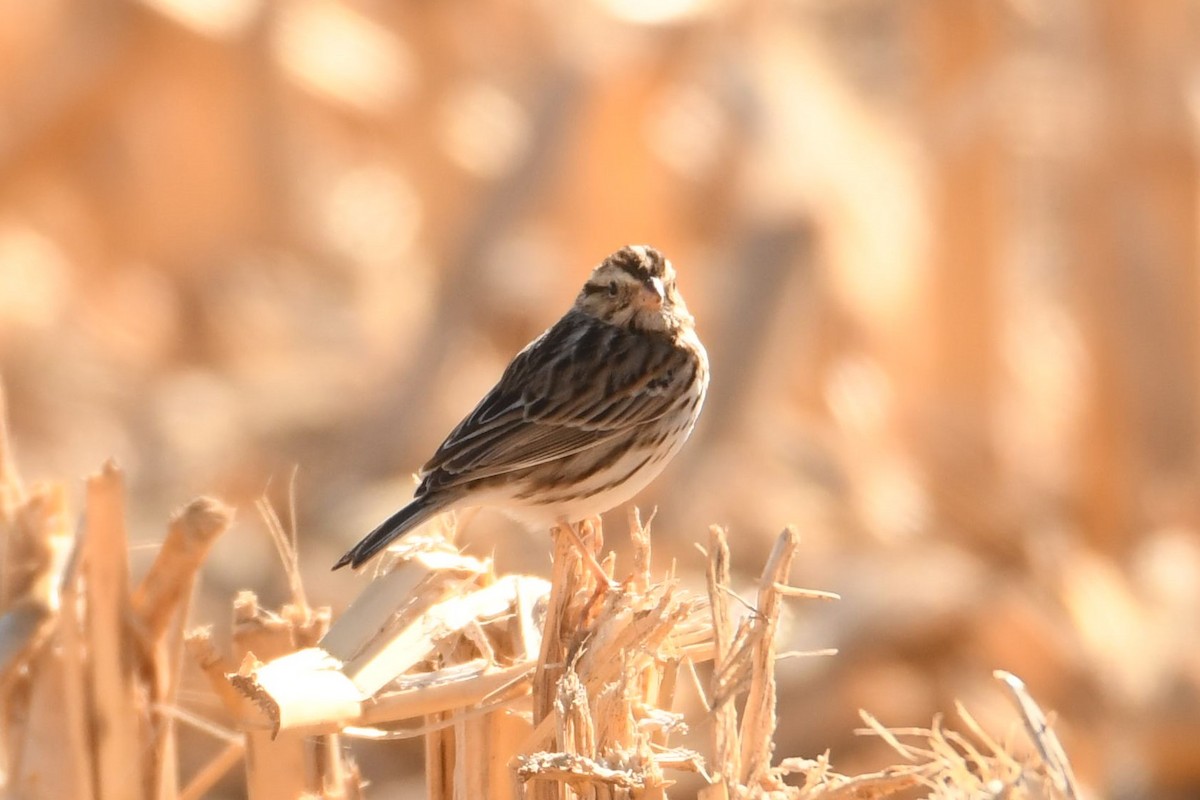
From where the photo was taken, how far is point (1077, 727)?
26.3 feet

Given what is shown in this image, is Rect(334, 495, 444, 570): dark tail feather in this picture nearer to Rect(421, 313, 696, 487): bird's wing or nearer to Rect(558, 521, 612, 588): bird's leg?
Rect(421, 313, 696, 487): bird's wing

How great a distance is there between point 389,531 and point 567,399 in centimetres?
89

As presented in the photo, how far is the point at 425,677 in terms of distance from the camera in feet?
11.8

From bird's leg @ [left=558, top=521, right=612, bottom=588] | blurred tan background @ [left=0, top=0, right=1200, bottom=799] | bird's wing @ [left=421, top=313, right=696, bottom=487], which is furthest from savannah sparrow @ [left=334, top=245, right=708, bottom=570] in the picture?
blurred tan background @ [left=0, top=0, right=1200, bottom=799]

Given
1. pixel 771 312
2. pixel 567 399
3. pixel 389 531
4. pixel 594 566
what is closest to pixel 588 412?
pixel 567 399

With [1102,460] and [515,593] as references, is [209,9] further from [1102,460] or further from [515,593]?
[515,593]

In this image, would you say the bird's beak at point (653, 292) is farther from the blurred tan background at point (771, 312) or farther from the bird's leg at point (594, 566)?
the blurred tan background at point (771, 312)

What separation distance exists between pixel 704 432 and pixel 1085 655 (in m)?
1.81

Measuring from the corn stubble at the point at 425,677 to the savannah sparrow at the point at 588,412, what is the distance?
501 mm

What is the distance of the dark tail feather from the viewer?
4.24 meters

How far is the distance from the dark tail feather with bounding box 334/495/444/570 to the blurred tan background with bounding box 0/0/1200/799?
3.25 m

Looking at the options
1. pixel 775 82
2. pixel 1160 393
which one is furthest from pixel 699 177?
pixel 1160 393

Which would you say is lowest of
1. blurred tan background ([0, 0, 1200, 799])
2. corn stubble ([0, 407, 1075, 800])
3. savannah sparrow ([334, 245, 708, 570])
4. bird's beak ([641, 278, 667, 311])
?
corn stubble ([0, 407, 1075, 800])

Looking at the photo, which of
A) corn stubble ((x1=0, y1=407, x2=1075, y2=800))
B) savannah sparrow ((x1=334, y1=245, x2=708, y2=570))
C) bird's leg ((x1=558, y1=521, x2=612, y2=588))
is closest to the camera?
corn stubble ((x1=0, y1=407, x2=1075, y2=800))
